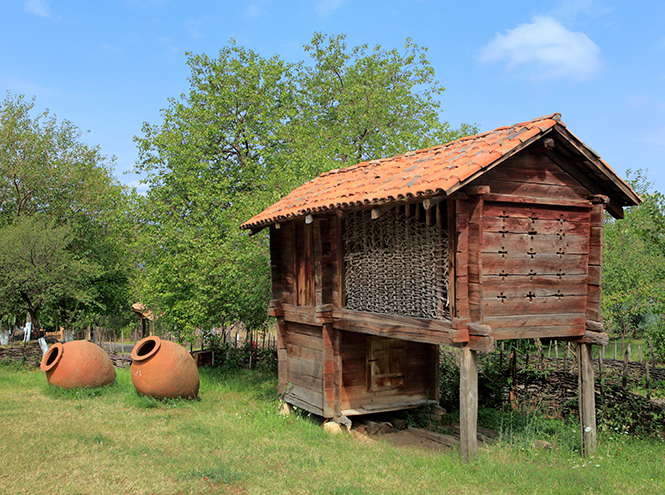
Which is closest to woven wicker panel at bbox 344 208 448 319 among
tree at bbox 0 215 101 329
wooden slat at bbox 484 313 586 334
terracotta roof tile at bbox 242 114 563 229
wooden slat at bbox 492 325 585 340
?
terracotta roof tile at bbox 242 114 563 229

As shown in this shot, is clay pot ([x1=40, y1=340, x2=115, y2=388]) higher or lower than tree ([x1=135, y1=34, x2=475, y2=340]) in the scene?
lower

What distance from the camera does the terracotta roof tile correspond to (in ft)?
21.6

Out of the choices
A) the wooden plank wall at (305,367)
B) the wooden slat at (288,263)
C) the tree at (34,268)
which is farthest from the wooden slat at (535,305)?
the tree at (34,268)

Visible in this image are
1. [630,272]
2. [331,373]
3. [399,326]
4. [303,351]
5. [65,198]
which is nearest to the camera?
[399,326]

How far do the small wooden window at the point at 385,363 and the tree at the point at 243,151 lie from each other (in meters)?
5.55

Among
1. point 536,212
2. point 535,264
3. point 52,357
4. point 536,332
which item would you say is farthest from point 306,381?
point 52,357

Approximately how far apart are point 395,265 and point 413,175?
1.33 meters

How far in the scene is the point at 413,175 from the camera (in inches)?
300

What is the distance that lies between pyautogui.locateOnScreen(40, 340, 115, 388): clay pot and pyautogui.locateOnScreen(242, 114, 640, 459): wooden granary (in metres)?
5.92

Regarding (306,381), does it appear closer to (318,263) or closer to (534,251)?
(318,263)

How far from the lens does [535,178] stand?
24.1 feet

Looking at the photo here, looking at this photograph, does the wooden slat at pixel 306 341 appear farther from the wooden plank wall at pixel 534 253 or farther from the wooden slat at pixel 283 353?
the wooden plank wall at pixel 534 253

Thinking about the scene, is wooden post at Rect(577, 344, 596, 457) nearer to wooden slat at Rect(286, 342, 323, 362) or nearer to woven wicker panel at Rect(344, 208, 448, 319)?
A: woven wicker panel at Rect(344, 208, 448, 319)

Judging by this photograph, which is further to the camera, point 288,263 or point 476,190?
point 288,263
